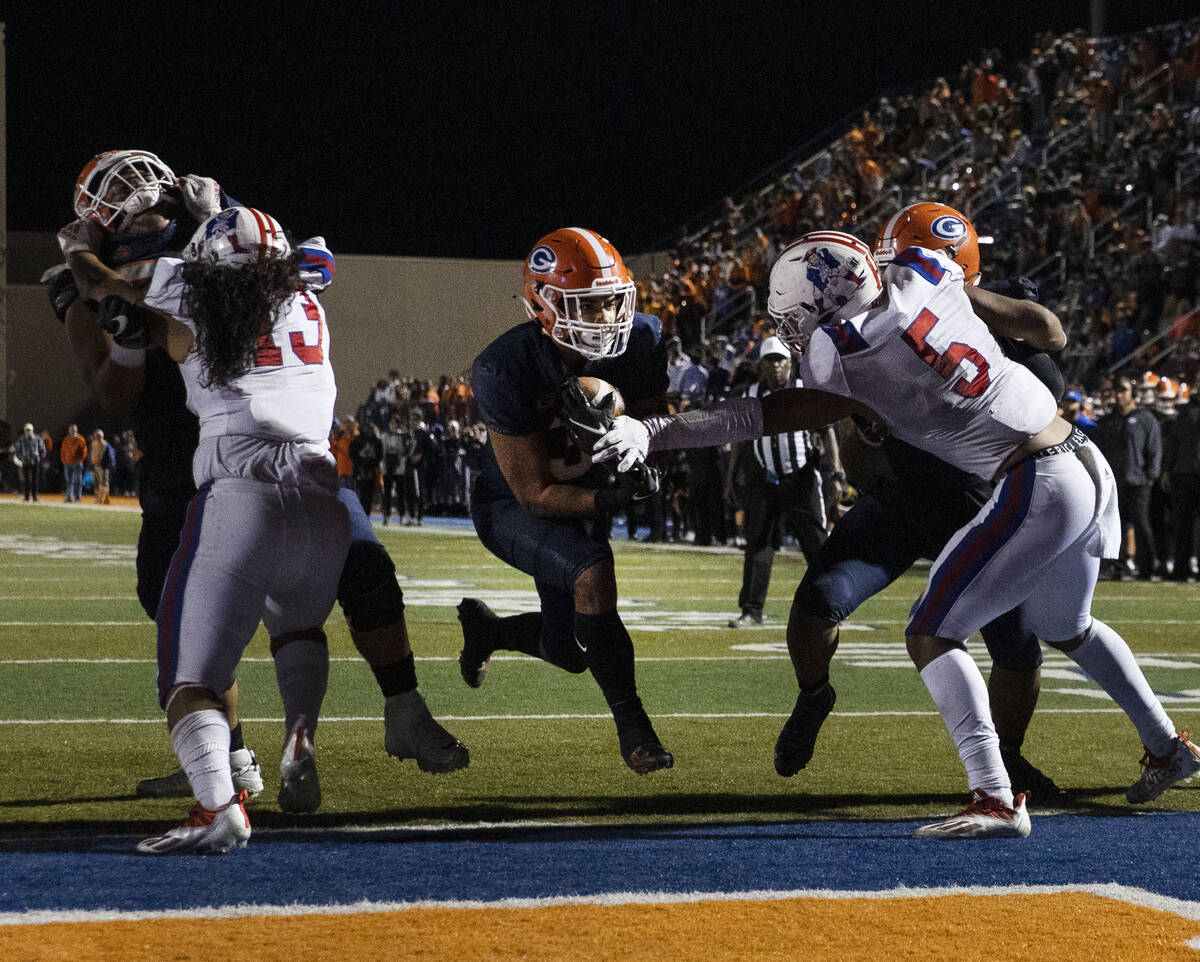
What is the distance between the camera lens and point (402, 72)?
36.7 m

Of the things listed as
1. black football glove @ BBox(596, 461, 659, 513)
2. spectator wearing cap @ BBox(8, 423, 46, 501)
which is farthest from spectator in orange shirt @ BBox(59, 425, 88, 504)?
black football glove @ BBox(596, 461, 659, 513)

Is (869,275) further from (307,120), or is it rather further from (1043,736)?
(307,120)

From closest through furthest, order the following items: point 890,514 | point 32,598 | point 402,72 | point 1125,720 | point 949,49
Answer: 1. point 890,514
2. point 1125,720
3. point 32,598
4. point 949,49
5. point 402,72

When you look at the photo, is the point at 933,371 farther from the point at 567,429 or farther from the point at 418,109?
the point at 418,109

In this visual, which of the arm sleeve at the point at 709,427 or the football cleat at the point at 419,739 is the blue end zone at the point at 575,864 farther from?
the arm sleeve at the point at 709,427

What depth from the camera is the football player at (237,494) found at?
407 cm

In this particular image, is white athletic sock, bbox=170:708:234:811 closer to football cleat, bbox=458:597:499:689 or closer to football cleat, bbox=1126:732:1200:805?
football cleat, bbox=458:597:499:689

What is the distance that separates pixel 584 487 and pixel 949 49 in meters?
27.7

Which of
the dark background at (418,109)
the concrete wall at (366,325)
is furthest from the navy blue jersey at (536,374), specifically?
the concrete wall at (366,325)

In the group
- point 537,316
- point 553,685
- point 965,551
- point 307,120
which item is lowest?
point 553,685

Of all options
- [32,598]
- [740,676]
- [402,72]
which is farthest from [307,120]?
[740,676]

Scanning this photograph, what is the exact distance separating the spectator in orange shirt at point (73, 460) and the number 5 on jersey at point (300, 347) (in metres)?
29.4

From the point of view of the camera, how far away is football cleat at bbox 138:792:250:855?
400cm

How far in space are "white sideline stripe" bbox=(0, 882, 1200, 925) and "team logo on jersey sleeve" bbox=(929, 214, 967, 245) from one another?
2.11 metres
